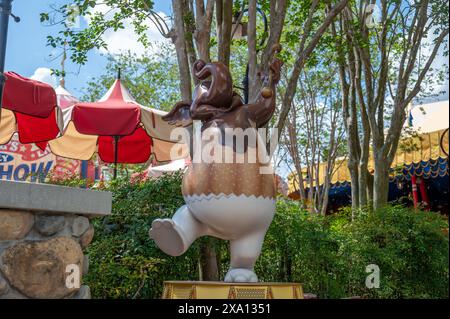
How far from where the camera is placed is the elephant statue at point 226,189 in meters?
3.14

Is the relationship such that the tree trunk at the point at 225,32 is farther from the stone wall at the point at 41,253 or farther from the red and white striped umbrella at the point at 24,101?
the stone wall at the point at 41,253

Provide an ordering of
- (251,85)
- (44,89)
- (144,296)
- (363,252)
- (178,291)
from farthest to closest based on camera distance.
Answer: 1. (44,89)
2. (363,252)
3. (251,85)
4. (144,296)
5. (178,291)

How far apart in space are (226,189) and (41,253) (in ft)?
3.67

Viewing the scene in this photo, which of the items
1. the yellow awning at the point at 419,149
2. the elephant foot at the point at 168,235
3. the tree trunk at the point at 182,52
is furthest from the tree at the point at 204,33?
the yellow awning at the point at 419,149

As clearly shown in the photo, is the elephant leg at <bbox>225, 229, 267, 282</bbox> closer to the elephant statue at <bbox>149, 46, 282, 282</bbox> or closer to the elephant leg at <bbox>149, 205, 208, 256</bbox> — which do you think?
the elephant statue at <bbox>149, 46, 282, 282</bbox>

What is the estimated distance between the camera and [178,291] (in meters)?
3.01

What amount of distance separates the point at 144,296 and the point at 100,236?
657 millimetres

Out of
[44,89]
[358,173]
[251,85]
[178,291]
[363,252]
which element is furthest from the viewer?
[358,173]

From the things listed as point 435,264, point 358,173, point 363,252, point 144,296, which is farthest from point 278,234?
point 358,173

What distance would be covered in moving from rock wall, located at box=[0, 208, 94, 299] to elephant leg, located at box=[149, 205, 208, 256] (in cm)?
48

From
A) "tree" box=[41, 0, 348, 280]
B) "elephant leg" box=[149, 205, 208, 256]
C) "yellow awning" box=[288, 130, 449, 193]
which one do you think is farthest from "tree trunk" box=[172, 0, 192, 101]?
"yellow awning" box=[288, 130, 449, 193]

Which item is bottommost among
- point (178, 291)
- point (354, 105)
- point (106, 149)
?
point (178, 291)

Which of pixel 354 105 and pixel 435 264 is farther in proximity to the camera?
pixel 354 105
